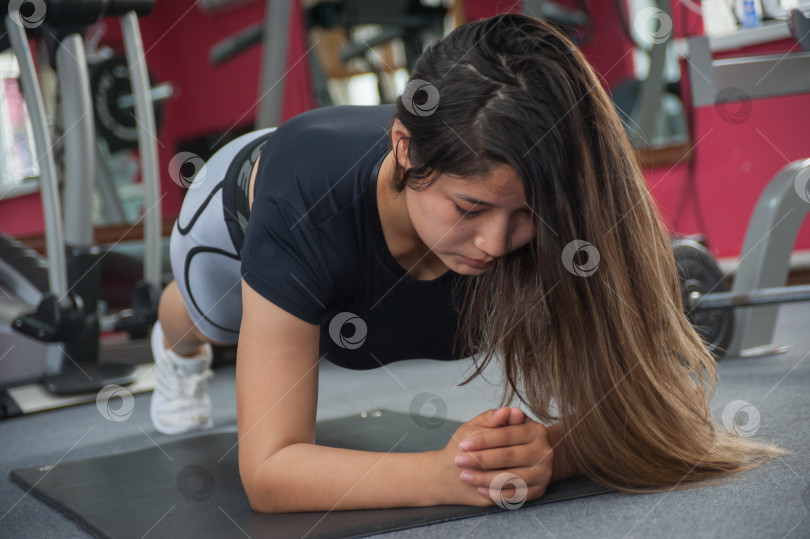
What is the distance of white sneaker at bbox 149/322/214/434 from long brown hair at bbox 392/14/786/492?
723mm

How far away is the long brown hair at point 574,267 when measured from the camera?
0.77 metres

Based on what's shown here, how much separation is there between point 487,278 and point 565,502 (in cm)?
28

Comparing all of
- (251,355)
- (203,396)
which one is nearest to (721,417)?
(251,355)

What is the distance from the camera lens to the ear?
842 millimetres

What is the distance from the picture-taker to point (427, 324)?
1.08 m

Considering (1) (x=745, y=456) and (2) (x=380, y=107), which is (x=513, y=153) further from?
(1) (x=745, y=456)

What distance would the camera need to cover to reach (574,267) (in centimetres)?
84

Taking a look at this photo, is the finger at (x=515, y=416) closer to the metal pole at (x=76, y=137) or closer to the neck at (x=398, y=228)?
the neck at (x=398, y=228)

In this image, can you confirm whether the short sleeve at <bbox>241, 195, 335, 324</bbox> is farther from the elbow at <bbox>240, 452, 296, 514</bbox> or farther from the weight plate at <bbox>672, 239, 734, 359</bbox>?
the weight plate at <bbox>672, 239, 734, 359</bbox>

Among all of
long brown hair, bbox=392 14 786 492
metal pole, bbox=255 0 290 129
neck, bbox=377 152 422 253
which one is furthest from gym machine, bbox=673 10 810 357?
metal pole, bbox=255 0 290 129

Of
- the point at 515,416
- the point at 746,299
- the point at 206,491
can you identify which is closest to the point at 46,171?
the point at 206,491

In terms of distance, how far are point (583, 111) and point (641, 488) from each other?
44 cm

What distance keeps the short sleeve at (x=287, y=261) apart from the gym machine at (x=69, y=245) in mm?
Answer: 1144

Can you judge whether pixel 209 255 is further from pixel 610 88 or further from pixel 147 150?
pixel 610 88
